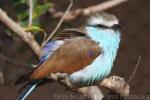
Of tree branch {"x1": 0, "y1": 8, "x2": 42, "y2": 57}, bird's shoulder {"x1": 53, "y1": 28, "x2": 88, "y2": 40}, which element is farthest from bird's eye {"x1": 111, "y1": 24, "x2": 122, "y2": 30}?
tree branch {"x1": 0, "y1": 8, "x2": 42, "y2": 57}

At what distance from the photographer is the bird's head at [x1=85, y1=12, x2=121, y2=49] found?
3775mm

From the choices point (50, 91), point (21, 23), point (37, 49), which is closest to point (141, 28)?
point (50, 91)

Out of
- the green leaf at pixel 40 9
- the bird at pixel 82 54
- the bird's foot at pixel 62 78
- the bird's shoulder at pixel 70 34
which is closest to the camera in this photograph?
the bird's foot at pixel 62 78

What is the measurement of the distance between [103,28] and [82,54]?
0.24m

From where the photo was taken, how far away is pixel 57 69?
3.60m

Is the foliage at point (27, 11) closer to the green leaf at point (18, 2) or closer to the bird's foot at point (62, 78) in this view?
the green leaf at point (18, 2)

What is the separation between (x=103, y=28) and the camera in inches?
151

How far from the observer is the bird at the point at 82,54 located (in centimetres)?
354

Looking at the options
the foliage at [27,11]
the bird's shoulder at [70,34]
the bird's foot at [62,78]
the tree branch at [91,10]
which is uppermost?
the foliage at [27,11]

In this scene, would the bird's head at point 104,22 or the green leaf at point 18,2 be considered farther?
the green leaf at point 18,2

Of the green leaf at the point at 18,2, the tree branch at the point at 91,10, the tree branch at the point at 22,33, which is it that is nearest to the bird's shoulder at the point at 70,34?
the tree branch at the point at 22,33

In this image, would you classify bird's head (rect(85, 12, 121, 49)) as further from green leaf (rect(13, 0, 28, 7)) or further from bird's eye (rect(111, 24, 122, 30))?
green leaf (rect(13, 0, 28, 7))

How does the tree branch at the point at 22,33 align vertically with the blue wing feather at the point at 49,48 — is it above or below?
above

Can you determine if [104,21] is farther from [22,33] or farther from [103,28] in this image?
[22,33]
